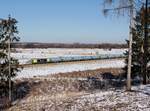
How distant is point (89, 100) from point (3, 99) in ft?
→ 58.7

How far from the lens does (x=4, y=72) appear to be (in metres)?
32.4

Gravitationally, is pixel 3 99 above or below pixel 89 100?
below

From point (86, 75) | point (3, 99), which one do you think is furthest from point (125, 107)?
point (86, 75)

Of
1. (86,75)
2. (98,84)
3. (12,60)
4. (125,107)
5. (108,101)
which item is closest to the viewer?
(125,107)

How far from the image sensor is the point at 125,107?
1727 cm

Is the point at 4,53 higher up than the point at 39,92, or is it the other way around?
the point at 4,53

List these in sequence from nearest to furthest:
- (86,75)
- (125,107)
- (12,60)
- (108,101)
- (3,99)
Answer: (125,107), (108,101), (12,60), (3,99), (86,75)

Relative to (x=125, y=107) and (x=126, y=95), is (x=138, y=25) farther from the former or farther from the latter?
(x=125, y=107)

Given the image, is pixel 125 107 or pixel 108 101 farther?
pixel 108 101

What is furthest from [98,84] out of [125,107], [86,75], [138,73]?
[125,107]

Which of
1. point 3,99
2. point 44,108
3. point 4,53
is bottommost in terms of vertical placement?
point 3,99

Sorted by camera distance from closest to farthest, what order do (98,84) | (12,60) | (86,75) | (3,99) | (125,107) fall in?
(125,107) → (12,60) → (3,99) → (98,84) → (86,75)

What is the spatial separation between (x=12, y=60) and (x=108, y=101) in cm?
1545

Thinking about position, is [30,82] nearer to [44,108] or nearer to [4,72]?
[4,72]
